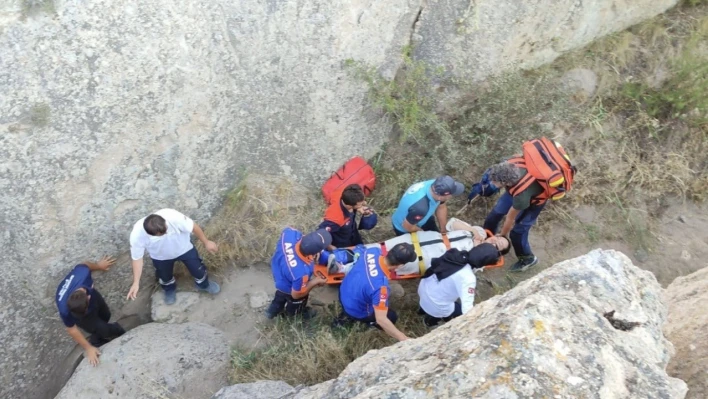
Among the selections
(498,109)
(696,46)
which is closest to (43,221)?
(498,109)

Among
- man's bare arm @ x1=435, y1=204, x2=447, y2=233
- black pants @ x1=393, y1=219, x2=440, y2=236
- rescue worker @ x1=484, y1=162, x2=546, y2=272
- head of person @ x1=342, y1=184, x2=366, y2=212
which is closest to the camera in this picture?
rescue worker @ x1=484, y1=162, x2=546, y2=272

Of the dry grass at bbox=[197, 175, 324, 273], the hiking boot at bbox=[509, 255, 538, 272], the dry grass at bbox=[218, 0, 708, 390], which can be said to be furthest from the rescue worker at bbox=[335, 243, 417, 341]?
the hiking boot at bbox=[509, 255, 538, 272]

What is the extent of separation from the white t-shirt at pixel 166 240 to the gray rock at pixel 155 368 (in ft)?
2.42

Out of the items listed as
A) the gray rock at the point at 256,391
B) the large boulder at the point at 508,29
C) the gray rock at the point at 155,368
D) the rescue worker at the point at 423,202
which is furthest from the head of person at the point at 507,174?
the gray rock at the point at 155,368

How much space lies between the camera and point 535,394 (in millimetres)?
1971

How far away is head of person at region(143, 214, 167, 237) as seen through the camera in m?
4.34

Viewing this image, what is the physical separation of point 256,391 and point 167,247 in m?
1.80

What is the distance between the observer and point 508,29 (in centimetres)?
564

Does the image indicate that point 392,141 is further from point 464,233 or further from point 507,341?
point 507,341

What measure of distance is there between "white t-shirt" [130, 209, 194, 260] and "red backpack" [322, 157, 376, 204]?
4.92 ft

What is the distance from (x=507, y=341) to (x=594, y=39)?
510 centimetres

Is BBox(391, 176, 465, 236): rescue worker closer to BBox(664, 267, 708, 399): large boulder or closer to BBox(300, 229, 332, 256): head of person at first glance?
BBox(300, 229, 332, 256): head of person

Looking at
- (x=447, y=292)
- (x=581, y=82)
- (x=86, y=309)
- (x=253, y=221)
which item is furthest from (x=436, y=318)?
(x=581, y=82)

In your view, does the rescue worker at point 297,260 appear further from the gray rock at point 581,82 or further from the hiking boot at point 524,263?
the gray rock at point 581,82
